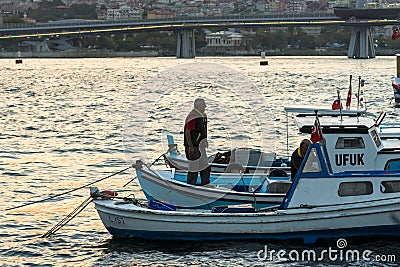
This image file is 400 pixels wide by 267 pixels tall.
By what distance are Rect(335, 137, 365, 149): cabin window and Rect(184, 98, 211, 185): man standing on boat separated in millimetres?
3286

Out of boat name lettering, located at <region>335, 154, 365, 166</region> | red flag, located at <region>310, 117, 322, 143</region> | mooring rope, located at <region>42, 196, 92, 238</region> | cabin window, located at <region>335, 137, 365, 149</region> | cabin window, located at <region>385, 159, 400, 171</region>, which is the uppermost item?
red flag, located at <region>310, 117, 322, 143</region>

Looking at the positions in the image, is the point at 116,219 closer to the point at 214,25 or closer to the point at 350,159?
the point at 350,159

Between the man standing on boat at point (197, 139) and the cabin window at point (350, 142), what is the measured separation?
Answer: 3.29 meters

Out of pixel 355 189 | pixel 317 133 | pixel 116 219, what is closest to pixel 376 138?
pixel 355 189

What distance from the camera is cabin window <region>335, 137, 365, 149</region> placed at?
24469 mm

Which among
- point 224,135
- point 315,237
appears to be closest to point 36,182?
point 315,237

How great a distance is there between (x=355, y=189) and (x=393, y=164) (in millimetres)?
1695

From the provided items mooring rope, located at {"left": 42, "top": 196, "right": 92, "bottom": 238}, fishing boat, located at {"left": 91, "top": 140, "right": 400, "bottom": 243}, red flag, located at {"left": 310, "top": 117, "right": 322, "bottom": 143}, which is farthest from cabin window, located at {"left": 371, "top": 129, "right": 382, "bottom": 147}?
mooring rope, located at {"left": 42, "top": 196, "right": 92, "bottom": 238}

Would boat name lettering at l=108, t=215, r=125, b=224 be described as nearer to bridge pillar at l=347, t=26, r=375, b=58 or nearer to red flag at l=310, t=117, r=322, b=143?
red flag at l=310, t=117, r=322, b=143

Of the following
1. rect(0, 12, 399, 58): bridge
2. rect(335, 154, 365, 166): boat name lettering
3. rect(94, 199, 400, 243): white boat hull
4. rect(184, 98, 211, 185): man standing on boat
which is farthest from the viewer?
rect(0, 12, 399, 58): bridge

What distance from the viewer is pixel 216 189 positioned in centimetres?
2506

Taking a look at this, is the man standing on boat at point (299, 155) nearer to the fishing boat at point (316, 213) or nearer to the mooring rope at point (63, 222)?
the fishing boat at point (316, 213)

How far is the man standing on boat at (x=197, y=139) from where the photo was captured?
81.3 feet

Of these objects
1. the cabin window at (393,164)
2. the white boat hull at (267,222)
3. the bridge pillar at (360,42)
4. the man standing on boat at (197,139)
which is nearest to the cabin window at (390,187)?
the white boat hull at (267,222)
